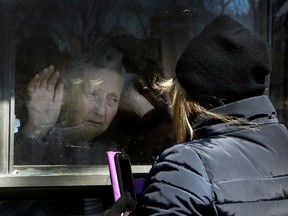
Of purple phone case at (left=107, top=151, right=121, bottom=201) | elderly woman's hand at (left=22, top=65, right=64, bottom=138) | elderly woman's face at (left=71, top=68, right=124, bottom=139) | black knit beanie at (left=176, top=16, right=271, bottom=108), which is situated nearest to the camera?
black knit beanie at (left=176, top=16, right=271, bottom=108)

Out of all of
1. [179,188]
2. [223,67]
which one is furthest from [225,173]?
[223,67]

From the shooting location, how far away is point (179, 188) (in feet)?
4.82

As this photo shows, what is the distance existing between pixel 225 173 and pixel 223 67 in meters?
0.30

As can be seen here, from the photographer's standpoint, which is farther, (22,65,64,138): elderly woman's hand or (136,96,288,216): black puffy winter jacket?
(22,65,64,138): elderly woman's hand

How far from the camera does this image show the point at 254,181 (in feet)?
4.97

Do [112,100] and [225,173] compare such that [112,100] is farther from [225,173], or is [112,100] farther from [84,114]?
[225,173]

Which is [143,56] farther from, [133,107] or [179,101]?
[179,101]

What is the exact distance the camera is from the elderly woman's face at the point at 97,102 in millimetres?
3165

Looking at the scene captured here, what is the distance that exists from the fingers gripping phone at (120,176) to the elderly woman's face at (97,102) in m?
1.09

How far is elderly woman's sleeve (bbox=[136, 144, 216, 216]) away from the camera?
1.45 metres

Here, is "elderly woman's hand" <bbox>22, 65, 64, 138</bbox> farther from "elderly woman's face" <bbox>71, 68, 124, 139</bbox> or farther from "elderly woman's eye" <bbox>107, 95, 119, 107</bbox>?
"elderly woman's eye" <bbox>107, 95, 119, 107</bbox>

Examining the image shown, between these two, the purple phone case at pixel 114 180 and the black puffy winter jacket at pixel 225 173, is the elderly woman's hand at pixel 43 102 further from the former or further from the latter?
the black puffy winter jacket at pixel 225 173

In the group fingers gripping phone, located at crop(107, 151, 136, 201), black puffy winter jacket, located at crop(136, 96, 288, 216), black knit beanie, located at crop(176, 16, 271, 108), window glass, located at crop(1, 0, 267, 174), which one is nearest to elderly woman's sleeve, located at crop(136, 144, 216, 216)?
black puffy winter jacket, located at crop(136, 96, 288, 216)

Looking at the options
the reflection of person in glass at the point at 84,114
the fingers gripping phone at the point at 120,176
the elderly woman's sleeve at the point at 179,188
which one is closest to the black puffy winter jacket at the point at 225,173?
the elderly woman's sleeve at the point at 179,188
